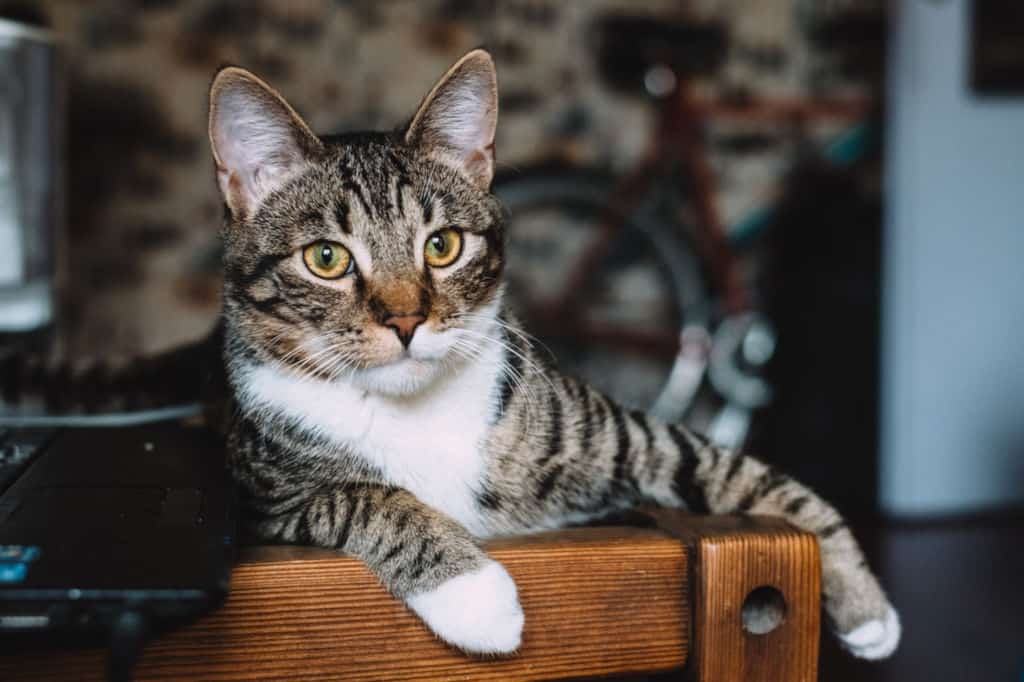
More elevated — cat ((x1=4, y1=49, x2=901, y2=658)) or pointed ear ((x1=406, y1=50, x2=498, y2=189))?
pointed ear ((x1=406, y1=50, x2=498, y2=189))

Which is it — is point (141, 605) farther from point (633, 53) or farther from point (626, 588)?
point (633, 53)

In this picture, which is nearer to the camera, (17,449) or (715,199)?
(17,449)

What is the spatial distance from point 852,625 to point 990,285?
7.85 feet

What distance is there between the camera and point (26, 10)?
2.47m

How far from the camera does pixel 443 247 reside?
3.33 feet

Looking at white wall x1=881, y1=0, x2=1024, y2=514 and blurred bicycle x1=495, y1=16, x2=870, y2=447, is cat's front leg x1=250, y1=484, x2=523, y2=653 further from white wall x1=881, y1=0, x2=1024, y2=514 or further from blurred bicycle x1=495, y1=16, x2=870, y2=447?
white wall x1=881, y1=0, x2=1024, y2=514

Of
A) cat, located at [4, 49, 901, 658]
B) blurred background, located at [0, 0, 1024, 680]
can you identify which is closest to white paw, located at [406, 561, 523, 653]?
cat, located at [4, 49, 901, 658]

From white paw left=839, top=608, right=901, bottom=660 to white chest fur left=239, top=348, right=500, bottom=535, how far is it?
0.36 meters

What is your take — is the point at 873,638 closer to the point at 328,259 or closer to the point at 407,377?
the point at 407,377

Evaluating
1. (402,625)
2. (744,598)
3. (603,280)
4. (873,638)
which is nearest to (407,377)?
(402,625)

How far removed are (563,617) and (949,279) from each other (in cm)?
259

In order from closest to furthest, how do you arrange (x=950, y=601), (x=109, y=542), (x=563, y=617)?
(x=109, y=542) < (x=563, y=617) < (x=950, y=601)

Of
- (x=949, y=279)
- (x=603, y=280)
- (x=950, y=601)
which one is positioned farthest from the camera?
(x=603, y=280)

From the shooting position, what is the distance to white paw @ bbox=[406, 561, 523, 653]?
29.5 inches
